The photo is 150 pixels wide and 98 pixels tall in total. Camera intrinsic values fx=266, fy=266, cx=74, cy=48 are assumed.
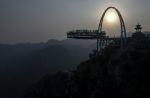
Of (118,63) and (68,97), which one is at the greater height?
(118,63)

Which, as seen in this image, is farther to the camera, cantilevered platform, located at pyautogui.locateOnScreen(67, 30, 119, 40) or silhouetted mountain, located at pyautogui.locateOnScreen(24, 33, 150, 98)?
cantilevered platform, located at pyautogui.locateOnScreen(67, 30, 119, 40)

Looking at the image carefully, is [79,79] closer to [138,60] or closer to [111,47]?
[111,47]

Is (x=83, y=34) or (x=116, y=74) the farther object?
(x=83, y=34)

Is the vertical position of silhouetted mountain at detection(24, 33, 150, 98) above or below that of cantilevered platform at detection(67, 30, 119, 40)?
below

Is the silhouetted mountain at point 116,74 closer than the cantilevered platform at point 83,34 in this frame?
Yes

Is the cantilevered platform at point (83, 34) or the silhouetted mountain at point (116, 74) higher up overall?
the cantilevered platform at point (83, 34)

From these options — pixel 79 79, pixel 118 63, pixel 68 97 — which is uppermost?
pixel 118 63

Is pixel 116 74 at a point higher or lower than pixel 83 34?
lower

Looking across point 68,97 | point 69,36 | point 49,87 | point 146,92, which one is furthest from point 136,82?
point 49,87
